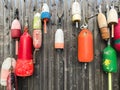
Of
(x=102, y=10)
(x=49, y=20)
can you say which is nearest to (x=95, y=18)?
(x=102, y=10)

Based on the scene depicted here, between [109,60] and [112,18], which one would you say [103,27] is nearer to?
[112,18]

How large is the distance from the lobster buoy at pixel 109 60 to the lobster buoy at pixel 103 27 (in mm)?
156

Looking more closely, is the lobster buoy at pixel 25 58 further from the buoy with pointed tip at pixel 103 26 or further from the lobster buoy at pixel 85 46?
the buoy with pointed tip at pixel 103 26

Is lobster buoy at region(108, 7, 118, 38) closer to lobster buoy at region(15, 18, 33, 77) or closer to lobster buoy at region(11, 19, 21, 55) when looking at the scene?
lobster buoy at region(15, 18, 33, 77)

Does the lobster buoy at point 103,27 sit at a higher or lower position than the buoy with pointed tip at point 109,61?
higher

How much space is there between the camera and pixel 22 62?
2.46 meters

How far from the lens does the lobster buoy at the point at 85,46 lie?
2.46 metres

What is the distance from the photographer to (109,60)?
2459mm

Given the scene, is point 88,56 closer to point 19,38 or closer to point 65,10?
point 65,10

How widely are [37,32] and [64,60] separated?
0.49m

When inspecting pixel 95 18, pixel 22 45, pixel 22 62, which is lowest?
pixel 22 62

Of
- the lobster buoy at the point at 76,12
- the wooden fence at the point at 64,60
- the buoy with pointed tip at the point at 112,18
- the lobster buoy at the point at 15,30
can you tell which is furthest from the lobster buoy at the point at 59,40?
the buoy with pointed tip at the point at 112,18

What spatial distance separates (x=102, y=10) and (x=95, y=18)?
13 cm

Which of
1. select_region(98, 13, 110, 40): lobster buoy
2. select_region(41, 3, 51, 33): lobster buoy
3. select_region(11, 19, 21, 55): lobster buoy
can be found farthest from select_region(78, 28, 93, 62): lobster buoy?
select_region(11, 19, 21, 55): lobster buoy
